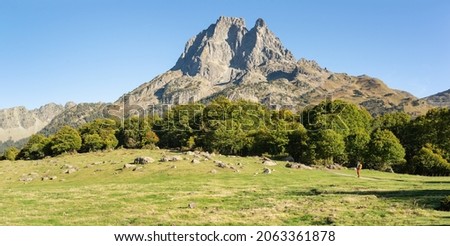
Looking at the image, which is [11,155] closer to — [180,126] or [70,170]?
[180,126]

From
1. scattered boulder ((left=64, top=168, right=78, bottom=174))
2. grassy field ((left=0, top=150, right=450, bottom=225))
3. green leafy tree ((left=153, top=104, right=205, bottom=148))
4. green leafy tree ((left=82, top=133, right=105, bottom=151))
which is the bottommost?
scattered boulder ((left=64, top=168, right=78, bottom=174))

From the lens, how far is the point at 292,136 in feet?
329

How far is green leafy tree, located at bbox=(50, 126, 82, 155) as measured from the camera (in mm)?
128125

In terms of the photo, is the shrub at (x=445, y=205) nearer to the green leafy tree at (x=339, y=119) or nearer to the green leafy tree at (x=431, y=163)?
the green leafy tree at (x=339, y=119)

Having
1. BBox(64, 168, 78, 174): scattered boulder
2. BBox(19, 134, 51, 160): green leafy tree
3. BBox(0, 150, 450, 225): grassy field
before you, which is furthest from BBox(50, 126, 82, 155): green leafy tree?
BBox(0, 150, 450, 225): grassy field

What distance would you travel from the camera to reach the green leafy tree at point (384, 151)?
280 feet

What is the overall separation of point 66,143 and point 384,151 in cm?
9708

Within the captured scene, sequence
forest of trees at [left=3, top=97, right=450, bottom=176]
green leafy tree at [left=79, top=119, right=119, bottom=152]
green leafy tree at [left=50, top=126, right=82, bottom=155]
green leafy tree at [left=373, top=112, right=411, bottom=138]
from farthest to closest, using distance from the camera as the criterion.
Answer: green leafy tree at [left=79, top=119, right=119, bottom=152], green leafy tree at [left=50, top=126, right=82, bottom=155], green leafy tree at [left=373, top=112, right=411, bottom=138], forest of trees at [left=3, top=97, right=450, bottom=176]

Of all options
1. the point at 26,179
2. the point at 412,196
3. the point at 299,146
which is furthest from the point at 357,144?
the point at 26,179

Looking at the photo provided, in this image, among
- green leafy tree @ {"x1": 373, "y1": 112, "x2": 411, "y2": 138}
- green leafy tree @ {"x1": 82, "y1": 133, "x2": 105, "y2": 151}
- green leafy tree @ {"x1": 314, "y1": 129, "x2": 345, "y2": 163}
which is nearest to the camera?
green leafy tree @ {"x1": 314, "y1": 129, "x2": 345, "y2": 163}

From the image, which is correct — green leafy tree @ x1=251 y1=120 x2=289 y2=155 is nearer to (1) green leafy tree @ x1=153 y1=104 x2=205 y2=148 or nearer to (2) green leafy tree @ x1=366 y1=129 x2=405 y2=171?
(2) green leafy tree @ x1=366 y1=129 x2=405 y2=171

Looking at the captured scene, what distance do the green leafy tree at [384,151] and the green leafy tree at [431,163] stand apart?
15.6 feet

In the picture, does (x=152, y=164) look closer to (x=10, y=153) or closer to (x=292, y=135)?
(x=292, y=135)
